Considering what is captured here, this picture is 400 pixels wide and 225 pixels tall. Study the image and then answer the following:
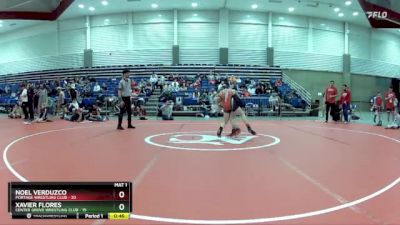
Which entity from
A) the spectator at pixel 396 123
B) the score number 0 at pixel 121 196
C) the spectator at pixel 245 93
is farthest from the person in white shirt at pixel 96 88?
the score number 0 at pixel 121 196

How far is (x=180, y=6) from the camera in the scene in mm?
26281

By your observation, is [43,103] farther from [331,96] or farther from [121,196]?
[121,196]

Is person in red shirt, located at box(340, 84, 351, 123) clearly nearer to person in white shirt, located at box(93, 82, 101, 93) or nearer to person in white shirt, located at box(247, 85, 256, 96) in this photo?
person in white shirt, located at box(247, 85, 256, 96)

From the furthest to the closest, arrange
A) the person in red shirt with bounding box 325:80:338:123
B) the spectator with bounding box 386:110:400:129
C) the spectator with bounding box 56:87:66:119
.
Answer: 1. the spectator with bounding box 56:87:66:119
2. the person in red shirt with bounding box 325:80:338:123
3. the spectator with bounding box 386:110:400:129

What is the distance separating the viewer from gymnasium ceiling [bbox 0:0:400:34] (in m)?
24.8

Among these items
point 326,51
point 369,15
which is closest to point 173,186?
point 369,15

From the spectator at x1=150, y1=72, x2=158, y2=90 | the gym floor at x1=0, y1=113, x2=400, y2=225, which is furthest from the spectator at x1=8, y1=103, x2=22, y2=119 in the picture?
the gym floor at x1=0, y1=113, x2=400, y2=225

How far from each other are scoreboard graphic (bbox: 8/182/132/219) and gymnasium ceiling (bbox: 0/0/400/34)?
23901 millimetres

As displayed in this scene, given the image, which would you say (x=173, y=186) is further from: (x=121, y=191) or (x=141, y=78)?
(x=141, y=78)

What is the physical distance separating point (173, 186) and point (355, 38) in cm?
3104

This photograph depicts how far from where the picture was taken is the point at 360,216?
10.0ft

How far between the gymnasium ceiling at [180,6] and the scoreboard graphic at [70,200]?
78.4 feet

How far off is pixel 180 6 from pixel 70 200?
25362 millimetres

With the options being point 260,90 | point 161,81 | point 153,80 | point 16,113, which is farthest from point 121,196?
point 153,80
